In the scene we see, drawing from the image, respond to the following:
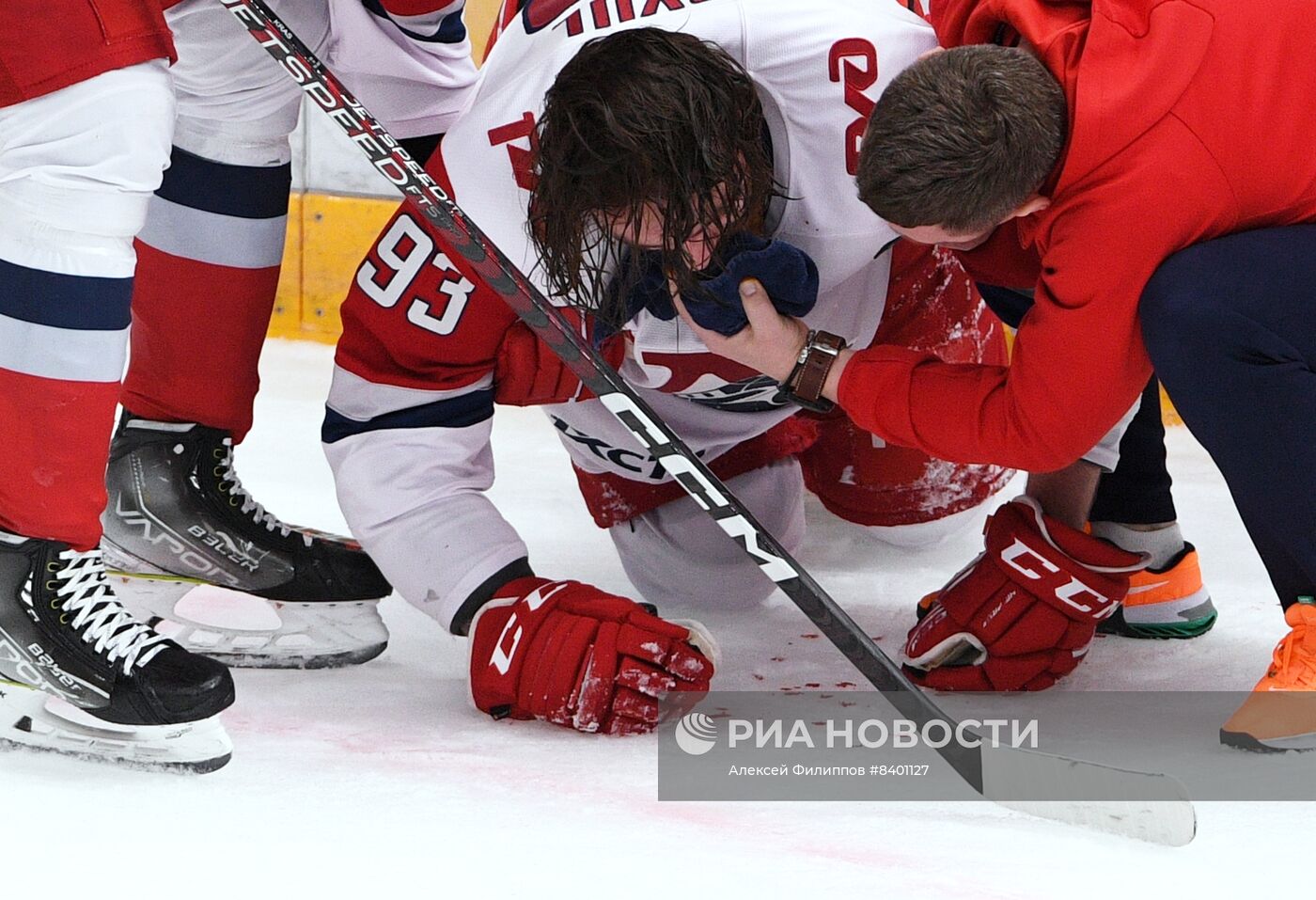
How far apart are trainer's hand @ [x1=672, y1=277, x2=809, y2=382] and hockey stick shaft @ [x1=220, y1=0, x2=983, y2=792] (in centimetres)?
9

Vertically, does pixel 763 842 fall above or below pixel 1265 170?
below

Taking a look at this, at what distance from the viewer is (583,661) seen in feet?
4.76

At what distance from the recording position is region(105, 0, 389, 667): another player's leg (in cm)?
163

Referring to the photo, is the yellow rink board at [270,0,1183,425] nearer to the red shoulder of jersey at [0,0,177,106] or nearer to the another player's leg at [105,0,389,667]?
the another player's leg at [105,0,389,667]

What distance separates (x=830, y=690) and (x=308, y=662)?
0.55 meters

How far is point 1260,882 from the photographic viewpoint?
1.15 metres

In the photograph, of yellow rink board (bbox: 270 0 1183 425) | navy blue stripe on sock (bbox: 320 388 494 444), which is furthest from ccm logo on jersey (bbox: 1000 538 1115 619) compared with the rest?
yellow rink board (bbox: 270 0 1183 425)

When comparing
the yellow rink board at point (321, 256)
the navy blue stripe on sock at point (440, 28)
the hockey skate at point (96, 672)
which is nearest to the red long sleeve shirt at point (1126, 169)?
the navy blue stripe on sock at point (440, 28)

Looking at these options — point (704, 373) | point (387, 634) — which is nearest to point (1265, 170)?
point (704, 373)

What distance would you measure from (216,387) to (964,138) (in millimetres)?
855

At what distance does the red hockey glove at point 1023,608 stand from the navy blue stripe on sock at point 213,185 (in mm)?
825

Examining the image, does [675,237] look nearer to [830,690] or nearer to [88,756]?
[830,690]

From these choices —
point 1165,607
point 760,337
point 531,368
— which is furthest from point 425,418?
point 1165,607

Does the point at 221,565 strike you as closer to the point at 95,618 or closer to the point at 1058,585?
the point at 95,618
